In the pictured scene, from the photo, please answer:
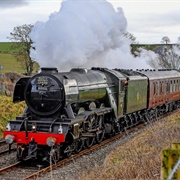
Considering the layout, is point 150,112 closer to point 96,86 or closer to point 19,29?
point 96,86

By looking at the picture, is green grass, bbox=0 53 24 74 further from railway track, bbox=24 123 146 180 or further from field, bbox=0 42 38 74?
railway track, bbox=24 123 146 180

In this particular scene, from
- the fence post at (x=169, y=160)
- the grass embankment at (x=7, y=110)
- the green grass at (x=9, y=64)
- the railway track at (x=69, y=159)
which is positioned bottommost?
the railway track at (x=69, y=159)

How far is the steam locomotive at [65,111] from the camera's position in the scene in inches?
422

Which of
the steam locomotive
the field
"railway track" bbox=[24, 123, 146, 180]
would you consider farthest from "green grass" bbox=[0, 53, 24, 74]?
the steam locomotive

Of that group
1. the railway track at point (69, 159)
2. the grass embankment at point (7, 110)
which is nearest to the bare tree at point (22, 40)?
the grass embankment at point (7, 110)

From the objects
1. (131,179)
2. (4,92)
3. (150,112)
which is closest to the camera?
(131,179)

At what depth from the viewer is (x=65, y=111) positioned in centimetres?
1136

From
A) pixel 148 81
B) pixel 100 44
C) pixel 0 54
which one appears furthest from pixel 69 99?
pixel 0 54

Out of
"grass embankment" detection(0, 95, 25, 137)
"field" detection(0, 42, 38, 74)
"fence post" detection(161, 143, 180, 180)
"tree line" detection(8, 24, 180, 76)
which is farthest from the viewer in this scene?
"field" detection(0, 42, 38, 74)

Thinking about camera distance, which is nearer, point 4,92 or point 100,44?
point 100,44

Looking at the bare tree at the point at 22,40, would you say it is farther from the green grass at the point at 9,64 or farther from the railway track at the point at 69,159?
the railway track at the point at 69,159

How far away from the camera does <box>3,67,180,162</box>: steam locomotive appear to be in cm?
1072

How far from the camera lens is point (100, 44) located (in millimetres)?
17969

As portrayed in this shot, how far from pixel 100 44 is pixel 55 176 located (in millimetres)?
9659
